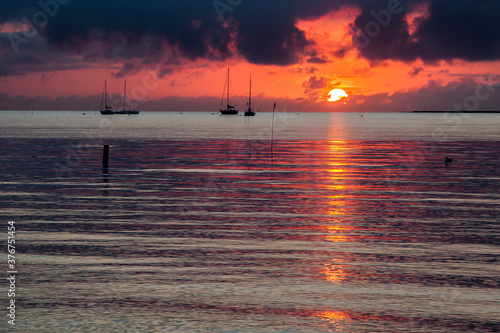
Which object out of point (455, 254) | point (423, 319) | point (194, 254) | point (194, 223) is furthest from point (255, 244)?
point (423, 319)

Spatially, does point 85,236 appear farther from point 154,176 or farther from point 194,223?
point 154,176

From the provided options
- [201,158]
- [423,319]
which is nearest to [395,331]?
[423,319]

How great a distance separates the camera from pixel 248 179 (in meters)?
38.5

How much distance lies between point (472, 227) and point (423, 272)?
24.8ft

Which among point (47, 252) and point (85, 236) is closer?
point (47, 252)

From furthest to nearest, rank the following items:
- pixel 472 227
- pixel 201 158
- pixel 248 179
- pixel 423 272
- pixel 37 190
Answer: pixel 201 158 → pixel 248 179 → pixel 37 190 → pixel 472 227 → pixel 423 272

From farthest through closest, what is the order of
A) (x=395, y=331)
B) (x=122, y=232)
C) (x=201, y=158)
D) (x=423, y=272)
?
1. (x=201, y=158)
2. (x=122, y=232)
3. (x=423, y=272)
4. (x=395, y=331)

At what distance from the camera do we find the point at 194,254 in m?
17.6

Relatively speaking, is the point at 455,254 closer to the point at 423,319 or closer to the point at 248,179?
the point at 423,319

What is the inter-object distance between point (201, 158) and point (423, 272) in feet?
133

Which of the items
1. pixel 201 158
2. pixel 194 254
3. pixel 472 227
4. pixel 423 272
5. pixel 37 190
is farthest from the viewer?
pixel 201 158

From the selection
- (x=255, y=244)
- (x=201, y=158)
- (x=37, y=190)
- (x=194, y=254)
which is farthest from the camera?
(x=201, y=158)

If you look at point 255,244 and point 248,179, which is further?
point 248,179

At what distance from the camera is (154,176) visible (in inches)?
1563
